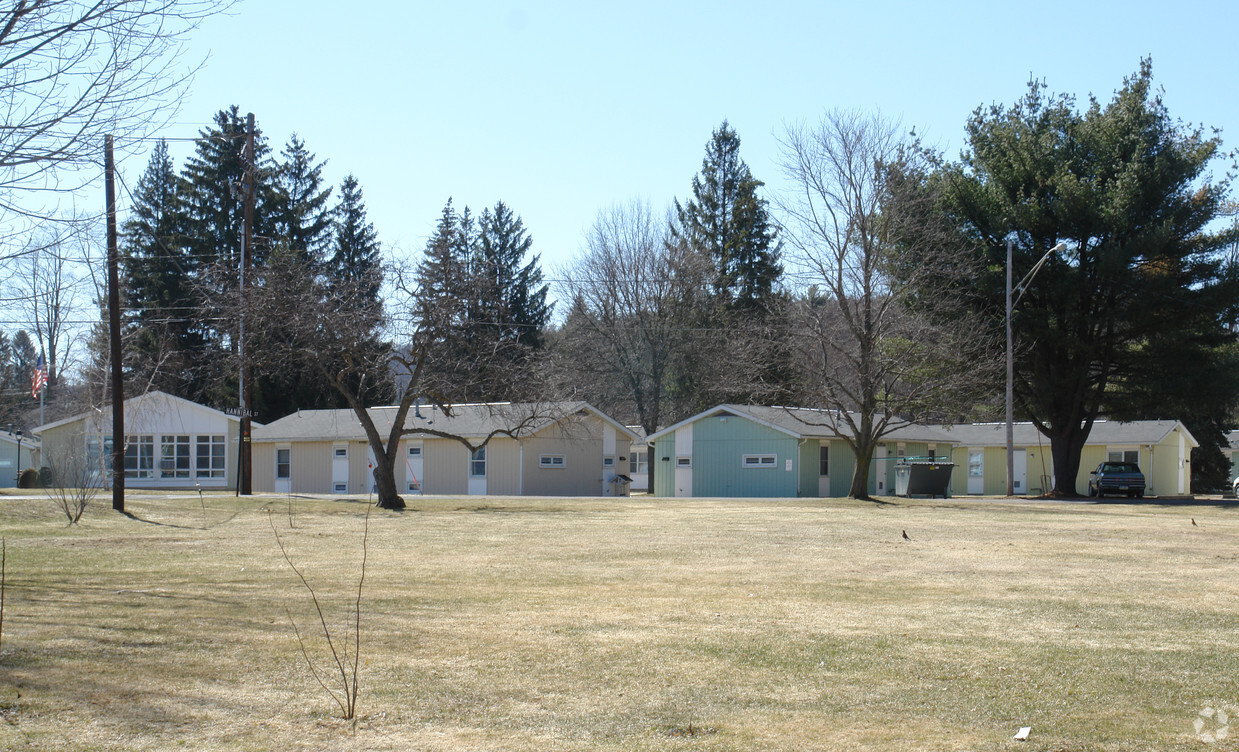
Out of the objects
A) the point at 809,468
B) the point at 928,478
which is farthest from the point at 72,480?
the point at 928,478

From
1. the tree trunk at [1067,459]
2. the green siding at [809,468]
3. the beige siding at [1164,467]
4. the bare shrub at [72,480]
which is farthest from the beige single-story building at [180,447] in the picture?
the beige siding at [1164,467]

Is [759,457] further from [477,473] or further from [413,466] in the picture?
[413,466]

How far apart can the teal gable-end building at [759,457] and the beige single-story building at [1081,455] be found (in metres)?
6.78

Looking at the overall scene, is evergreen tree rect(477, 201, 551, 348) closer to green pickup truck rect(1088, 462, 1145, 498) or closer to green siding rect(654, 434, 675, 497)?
green siding rect(654, 434, 675, 497)

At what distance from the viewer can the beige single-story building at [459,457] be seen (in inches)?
1654

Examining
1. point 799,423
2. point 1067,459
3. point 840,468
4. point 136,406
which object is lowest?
point 840,468

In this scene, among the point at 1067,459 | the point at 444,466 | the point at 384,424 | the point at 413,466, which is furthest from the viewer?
the point at 384,424

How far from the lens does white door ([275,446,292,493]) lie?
1833 inches

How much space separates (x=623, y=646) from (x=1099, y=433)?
46.7 meters

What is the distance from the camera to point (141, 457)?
4416 centimetres

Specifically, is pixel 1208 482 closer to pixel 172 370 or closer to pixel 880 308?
pixel 880 308

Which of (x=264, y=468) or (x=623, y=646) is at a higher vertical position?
(x=623, y=646)

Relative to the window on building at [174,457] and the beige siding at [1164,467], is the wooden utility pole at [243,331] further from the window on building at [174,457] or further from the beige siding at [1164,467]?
the beige siding at [1164,467]

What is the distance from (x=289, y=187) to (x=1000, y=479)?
40454mm
